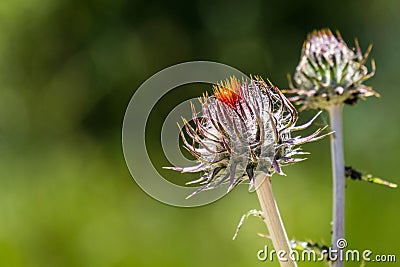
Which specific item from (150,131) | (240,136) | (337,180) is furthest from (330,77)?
(150,131)

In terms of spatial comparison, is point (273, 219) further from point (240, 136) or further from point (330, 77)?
point (330, 77)

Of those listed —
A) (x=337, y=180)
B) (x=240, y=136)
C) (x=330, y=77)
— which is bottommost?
(x=240, y=136)

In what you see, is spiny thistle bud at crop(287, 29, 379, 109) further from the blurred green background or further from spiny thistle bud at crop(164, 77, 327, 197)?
the blurred green background

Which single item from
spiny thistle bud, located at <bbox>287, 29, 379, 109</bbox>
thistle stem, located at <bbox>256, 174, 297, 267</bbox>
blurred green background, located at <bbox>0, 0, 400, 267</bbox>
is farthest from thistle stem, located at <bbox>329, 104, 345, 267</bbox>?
blurred green background, located at <bbox>0, 0, 400, 267</bbox>

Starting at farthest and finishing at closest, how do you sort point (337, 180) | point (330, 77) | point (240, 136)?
point (330, 77) → point (337, 180) → point (240, 136)

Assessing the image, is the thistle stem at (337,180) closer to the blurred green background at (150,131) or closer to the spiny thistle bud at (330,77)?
the spiny thistle bud at (330,77)

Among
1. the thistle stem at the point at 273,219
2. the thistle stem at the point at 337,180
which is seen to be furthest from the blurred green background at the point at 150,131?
the thistle stem at the point at 273,219

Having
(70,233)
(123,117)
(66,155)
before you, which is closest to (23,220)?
(70,233)
